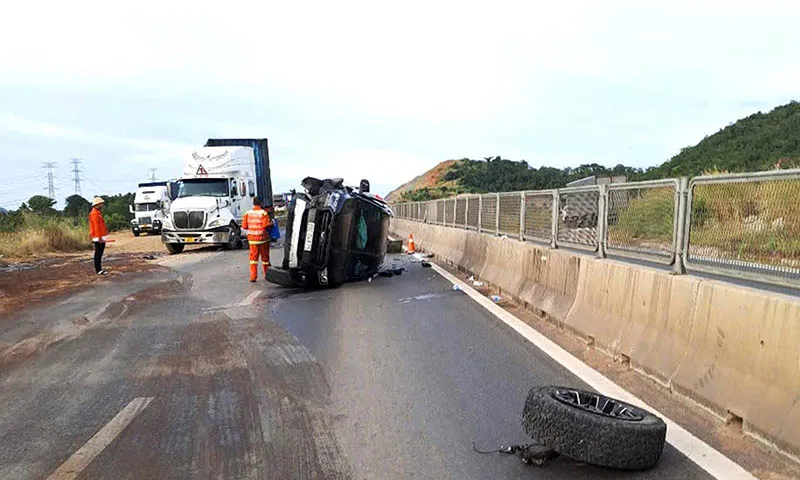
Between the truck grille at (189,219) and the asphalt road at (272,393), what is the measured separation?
12.4m

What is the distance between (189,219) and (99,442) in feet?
61.2

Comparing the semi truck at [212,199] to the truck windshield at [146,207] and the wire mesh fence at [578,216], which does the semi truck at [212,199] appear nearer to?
the truck windshield at [146,207]

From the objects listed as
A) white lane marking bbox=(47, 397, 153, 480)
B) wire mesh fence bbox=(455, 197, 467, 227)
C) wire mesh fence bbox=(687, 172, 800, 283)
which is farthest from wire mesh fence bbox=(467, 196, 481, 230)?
white lane marking bbox=(47, 397, 153, 480)

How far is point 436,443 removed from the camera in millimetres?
4227

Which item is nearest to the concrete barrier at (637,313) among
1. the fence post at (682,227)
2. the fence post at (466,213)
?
the fence post at (682,227)

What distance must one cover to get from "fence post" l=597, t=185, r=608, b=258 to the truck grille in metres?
17.5

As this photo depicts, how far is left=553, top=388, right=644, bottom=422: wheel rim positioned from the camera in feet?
13.3

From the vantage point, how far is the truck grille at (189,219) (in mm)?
22031

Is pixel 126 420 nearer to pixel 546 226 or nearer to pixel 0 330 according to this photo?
pixel 0 330

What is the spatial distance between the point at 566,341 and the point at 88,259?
18.7 m

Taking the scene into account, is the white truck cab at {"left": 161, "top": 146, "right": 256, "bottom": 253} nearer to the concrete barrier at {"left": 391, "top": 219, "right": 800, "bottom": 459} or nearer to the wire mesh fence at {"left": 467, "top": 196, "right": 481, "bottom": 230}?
the wire mesh fence at {"left": 467, "top": 196, "right": 481, "bottom": 230}

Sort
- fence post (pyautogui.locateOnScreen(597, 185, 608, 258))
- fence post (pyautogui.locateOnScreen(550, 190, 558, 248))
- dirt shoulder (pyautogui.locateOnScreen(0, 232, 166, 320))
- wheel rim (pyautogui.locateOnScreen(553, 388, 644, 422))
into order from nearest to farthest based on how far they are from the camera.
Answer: wheel rim (pyautogui.locateOnScreen(553, 388, 644, 422)) → fence post (pyautogui.locateOnScreen(597, 185, 608, 258)) → fence post (pyautogui.locateOnScreen(550, 190, 558, 248)) → dirt shoulder (pyautogui.locateOnScreen(0, 232, 166, 320))

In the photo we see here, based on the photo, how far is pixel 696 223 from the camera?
535 cm

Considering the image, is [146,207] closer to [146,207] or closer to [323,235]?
[146,207]
